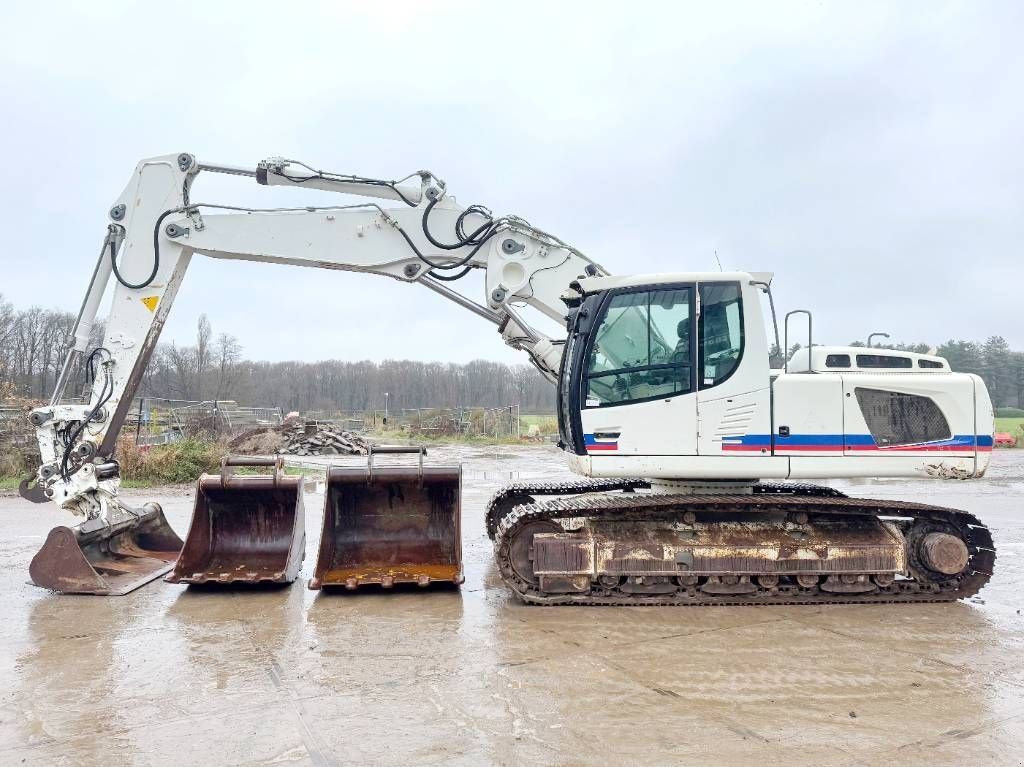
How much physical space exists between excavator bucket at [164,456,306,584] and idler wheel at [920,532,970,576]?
5372mm

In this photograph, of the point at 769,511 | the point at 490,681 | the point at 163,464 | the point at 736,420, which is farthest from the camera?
the point at 163,464

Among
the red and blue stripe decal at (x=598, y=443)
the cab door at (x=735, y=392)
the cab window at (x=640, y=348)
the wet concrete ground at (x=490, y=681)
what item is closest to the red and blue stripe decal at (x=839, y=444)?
the cab door at (x=735, y=392)

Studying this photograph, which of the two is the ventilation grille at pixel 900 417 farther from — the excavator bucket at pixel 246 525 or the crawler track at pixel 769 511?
the excavator bucket at pixel 246 525

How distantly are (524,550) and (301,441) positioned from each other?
20765mm

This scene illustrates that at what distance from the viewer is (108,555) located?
284 inches

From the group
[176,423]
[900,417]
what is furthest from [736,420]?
[176,423]

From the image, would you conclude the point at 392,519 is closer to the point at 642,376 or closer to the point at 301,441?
the point at 642,376

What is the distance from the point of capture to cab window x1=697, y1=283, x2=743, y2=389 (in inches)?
245

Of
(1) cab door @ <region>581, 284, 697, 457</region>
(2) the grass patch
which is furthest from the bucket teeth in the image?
(2) the grass patch

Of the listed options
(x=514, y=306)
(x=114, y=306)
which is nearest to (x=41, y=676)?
(x=114, y=306)

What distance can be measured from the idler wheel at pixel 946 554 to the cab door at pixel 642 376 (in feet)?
7.00

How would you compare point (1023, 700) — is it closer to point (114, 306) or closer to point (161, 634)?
point (161, 634)

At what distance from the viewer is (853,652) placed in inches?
196

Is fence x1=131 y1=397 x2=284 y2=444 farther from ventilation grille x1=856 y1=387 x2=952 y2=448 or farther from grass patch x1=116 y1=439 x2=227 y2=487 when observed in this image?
ventilation grille x1=856 y1=387 x2=952 y2=448
